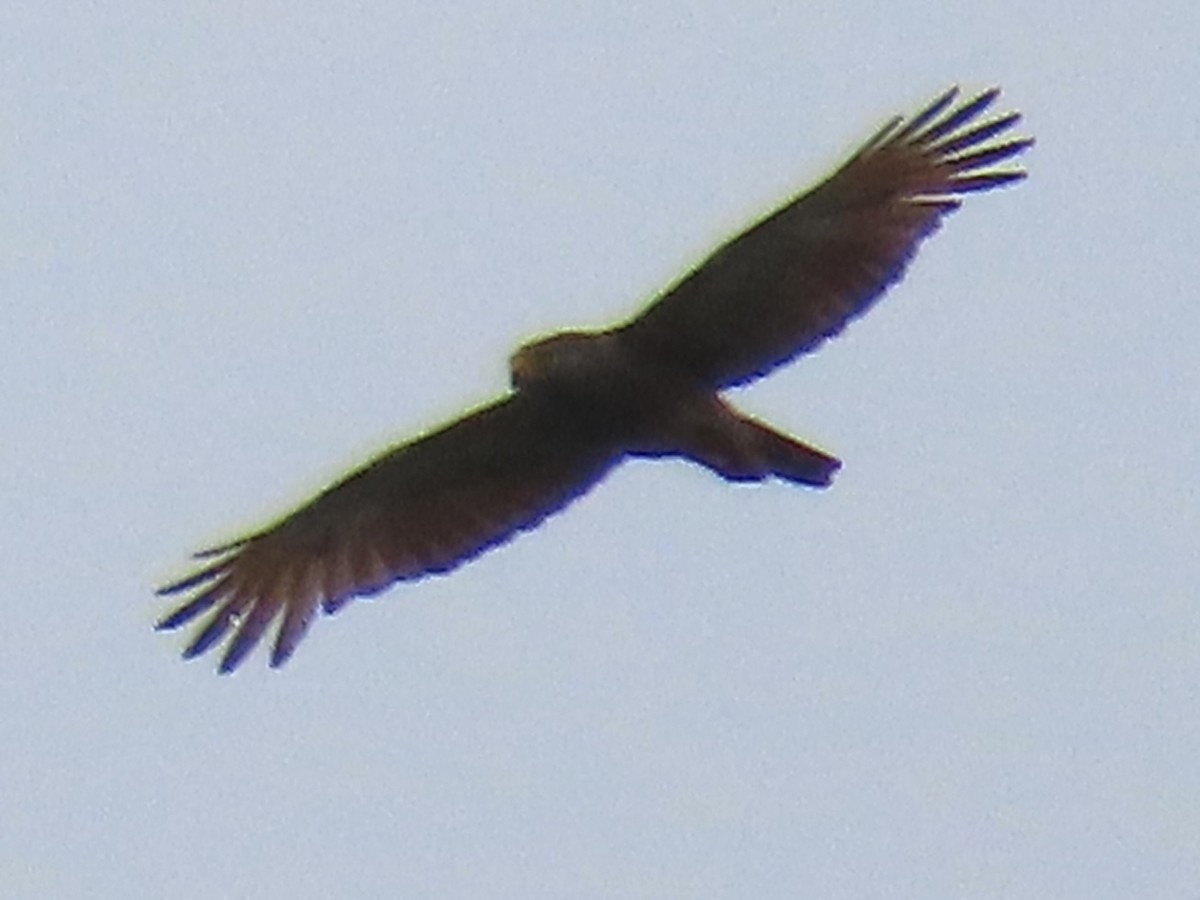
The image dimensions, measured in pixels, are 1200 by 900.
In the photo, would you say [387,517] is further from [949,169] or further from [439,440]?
[949,169]

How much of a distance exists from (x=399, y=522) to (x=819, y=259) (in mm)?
2266

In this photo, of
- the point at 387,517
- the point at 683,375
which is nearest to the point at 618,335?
the point at 683,375

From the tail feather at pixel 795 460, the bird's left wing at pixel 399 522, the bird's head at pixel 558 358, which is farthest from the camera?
the bird's left wing at pixel 399 522

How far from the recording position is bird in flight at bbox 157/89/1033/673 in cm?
1947

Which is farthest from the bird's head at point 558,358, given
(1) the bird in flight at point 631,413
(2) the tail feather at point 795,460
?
(2) the tail feather at point 795,460

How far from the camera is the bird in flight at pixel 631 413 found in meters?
19.5

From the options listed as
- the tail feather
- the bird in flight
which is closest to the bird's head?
the bird in flight

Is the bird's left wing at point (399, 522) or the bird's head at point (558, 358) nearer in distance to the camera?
the bird's head at point (558, 358)

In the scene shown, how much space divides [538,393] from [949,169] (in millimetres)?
1968

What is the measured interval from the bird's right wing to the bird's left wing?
0.66 m

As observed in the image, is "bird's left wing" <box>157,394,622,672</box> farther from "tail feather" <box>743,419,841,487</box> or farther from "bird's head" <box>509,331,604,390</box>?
"tail feather" <box>743,419,841,487</box>

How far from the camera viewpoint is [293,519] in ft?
67.9

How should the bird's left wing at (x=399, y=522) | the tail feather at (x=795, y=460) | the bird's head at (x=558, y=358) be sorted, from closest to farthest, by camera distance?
1. the tail feather at (x=795, y=460)
2. the bird's head at (x=558, y=358)
3. the bird's left wing at (x=399, y=522)

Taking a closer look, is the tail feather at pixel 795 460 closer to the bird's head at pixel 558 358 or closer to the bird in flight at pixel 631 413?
the bird in flight at pixel 631 413
